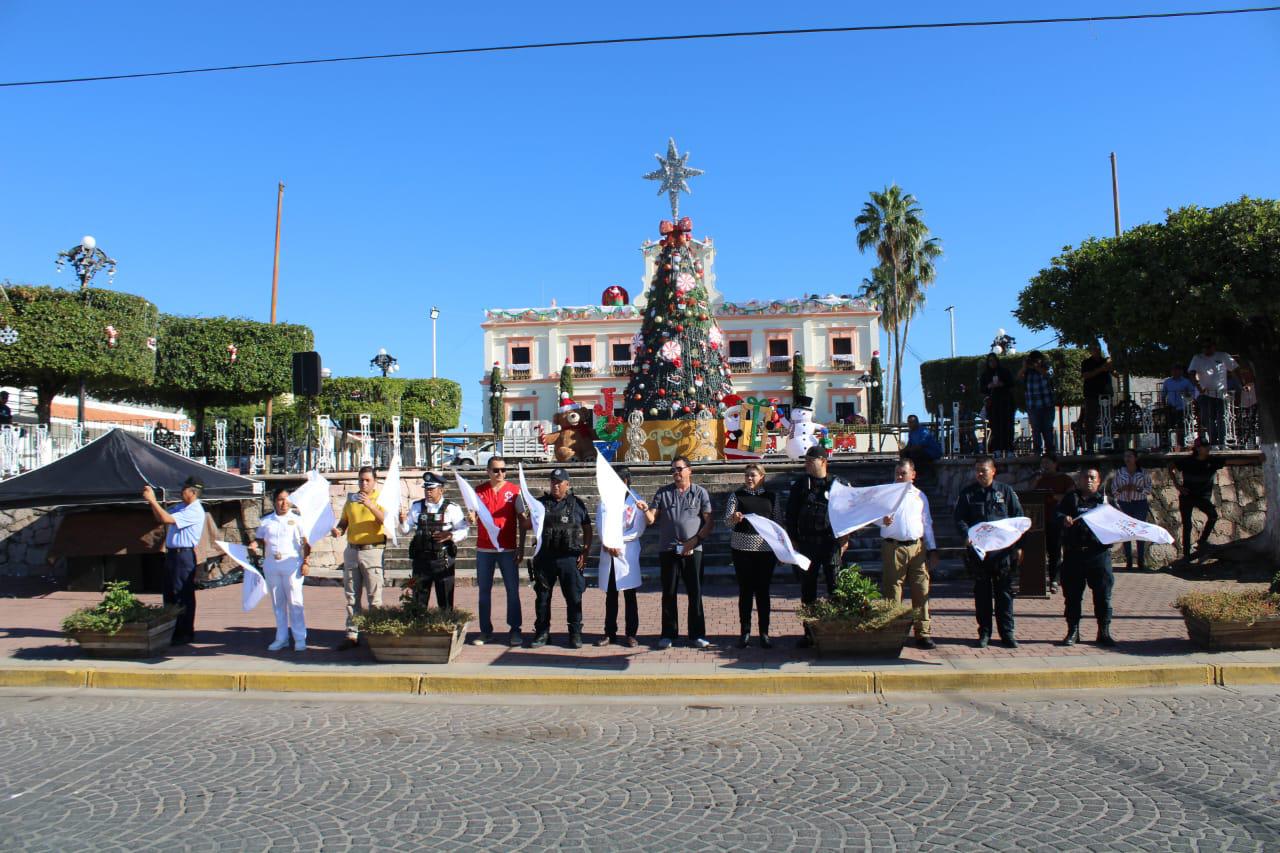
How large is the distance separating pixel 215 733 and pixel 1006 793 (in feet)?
16.6

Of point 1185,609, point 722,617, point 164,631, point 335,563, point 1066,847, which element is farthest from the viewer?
point 335,563

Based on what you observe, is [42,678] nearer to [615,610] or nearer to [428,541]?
[428,541]

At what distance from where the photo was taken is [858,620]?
794 centimetres

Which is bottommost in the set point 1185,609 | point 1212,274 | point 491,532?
point 1185,609

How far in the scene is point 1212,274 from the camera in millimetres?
11875

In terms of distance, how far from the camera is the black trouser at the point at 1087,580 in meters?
8.37

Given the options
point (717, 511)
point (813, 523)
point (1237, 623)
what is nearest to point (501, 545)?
point (813, 523)

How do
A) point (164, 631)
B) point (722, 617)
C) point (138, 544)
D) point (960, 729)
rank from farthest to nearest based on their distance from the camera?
point (138, 544) < point (722, 617) < point (164, 631) < point (960, 729)

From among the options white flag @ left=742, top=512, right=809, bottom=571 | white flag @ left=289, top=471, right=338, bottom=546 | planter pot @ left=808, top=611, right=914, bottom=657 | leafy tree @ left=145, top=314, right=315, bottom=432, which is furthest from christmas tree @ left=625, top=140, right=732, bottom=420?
planter pot @ left=808, top=611, right=914, bottom=657

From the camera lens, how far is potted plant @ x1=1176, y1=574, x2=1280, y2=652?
26.1ft

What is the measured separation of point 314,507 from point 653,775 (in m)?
5.45

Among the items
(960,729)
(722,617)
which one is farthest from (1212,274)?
(960,729)

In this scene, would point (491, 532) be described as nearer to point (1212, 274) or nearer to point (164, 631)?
point (164, 631)

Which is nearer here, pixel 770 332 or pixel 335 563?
→ pixel 335 563
